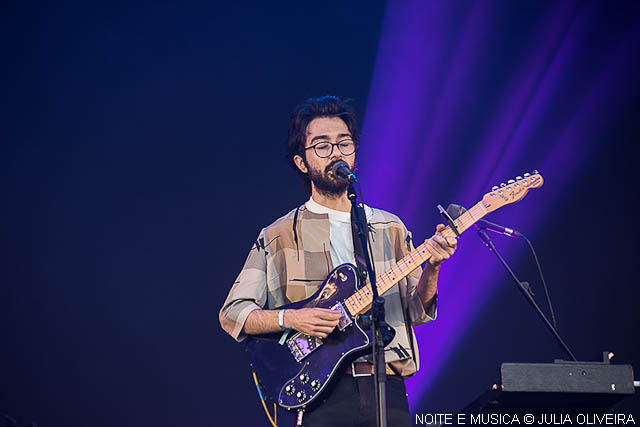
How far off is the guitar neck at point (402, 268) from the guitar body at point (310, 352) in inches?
2.0

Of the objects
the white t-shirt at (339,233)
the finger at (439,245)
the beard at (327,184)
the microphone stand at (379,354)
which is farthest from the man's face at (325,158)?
the microphone stand at (379,354)

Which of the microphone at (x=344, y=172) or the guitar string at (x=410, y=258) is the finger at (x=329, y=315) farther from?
the microphone at (x=344, y=172)

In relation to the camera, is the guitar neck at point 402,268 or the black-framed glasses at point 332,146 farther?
the black-framed glasses at point 332,146

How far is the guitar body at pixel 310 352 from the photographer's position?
293 cm

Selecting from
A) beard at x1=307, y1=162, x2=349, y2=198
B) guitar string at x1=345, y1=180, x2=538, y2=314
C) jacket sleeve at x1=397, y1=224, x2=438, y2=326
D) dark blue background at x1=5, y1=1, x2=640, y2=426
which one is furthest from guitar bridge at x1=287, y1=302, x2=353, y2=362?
dark blue background at x1=5, y1=1, x2=640, y2=426

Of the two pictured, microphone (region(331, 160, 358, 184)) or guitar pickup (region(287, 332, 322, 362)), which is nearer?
microphone (region(331, 160, 358, 184))

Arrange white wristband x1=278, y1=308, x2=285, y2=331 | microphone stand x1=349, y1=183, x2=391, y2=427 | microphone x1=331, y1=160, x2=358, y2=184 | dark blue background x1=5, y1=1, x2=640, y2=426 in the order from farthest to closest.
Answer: dark blue background x1=5, y1=1, x2=640, y2=426, white wristband x1=278, y1=308, x2=285, y2=331, microphone x1=331, y1=160, x2=358, y2=184, microphone stand x1=349, y1=183, x2=391, y2=427

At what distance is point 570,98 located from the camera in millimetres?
5125

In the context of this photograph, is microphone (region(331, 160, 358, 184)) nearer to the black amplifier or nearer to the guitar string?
the guitar string

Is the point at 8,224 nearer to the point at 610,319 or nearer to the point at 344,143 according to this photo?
the point at 344,143

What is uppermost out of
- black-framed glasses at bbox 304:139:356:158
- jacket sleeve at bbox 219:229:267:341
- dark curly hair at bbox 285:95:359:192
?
dark curly hair at bbox 285:95:359:192

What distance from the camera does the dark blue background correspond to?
15.1 ft

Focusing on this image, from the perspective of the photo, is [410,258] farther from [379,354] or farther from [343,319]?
[379,354]

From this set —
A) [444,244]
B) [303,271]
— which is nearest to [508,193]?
[444,244]
